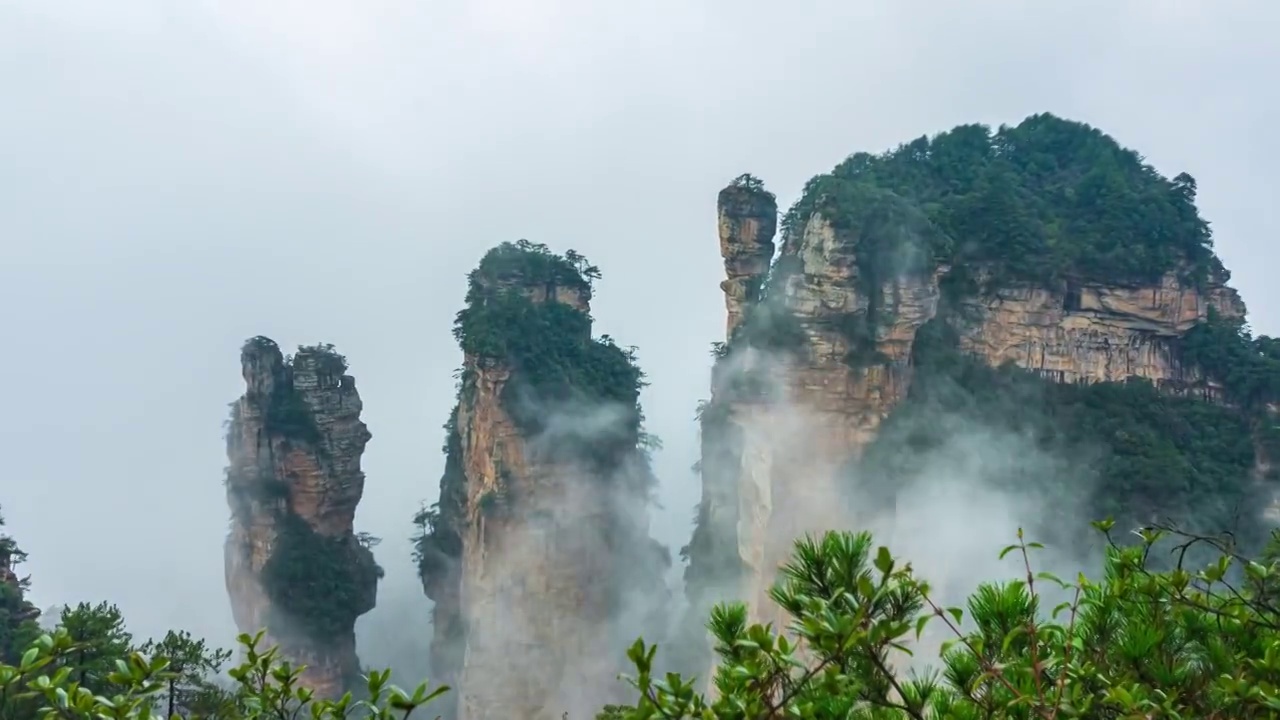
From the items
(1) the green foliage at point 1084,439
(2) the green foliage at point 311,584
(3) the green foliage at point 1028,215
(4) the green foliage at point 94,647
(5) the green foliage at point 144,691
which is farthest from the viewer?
(2) the green foliage at point 311,584

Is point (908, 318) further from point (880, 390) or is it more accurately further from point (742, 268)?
point (742, 268)

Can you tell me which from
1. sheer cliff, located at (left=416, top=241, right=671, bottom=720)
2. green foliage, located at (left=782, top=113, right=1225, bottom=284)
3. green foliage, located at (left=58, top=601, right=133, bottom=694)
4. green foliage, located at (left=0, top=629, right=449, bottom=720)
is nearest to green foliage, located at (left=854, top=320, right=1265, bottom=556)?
green foliage, located at (left=782, top=113, right=1225, bottom=284)

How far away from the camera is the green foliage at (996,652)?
7.22ft

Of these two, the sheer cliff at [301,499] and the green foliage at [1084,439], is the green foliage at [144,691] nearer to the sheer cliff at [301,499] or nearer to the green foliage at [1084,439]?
the green foliage at [1084,439]

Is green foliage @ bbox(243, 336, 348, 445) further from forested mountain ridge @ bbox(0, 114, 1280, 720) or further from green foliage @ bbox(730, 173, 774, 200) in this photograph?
green foliage @ bbox(730, 173, 774, 200)

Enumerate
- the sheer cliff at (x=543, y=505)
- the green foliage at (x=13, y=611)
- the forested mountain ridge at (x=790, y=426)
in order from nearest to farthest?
the green foliage at (x=13, y=611), the forested mountain ridge at (x=790, y=426), the sheer cliff at (x=543, y=505)

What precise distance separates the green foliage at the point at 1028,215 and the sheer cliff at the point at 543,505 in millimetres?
5908

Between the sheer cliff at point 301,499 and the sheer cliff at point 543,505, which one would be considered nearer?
the sheer cliff at point 543,505

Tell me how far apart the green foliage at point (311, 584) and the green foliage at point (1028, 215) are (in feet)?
42.7

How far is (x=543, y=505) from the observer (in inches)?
761

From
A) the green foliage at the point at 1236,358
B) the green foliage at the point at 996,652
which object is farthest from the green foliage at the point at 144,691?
the green foliage at the point at 1236,358

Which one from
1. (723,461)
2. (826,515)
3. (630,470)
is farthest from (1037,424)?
(630,470)

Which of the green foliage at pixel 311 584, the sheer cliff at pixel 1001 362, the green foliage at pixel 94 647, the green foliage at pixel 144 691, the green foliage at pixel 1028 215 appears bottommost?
the green foliage at pixel 311 584

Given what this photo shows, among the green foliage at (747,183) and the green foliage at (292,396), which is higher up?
the green foliage at (747,183)
